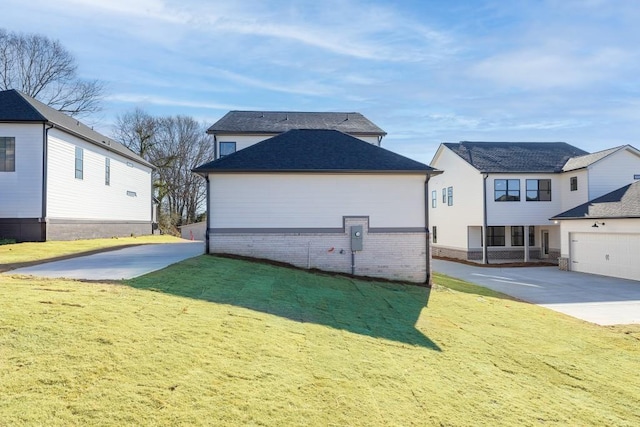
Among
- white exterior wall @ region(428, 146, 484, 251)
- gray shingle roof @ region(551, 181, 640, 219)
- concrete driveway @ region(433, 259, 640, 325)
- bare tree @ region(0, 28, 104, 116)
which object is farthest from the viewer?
bare tree @ region(0, 28, 104, 116)

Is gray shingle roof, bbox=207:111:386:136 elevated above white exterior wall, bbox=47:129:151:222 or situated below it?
above

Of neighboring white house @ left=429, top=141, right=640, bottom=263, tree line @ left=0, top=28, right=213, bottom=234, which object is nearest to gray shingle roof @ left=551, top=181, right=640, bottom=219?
neighboring white house @ left=429, top=141, right=640, bottom=263

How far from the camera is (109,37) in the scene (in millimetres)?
14859

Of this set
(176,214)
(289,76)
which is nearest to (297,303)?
(289,76)

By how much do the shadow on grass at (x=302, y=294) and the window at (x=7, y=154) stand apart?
11240 millimetres

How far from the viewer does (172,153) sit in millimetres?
43312

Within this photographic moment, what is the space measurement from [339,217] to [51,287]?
954 centimetres

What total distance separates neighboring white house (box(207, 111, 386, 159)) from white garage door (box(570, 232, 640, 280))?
12.9m

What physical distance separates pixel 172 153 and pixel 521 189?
115ft

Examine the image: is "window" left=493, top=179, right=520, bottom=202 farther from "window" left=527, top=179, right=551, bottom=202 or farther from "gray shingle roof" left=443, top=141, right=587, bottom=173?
"window" left=527, top=179, right=551, bottom=202

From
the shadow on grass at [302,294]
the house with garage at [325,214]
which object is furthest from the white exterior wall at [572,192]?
the shadow on grass at [302,294]

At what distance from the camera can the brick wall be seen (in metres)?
14.3

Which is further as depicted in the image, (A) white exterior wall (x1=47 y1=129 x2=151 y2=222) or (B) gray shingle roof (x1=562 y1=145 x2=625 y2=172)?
(B) gray shingle roof (x1=562 y1=145 x2=625 y2=172)

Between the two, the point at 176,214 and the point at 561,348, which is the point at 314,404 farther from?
the point at 176,214
